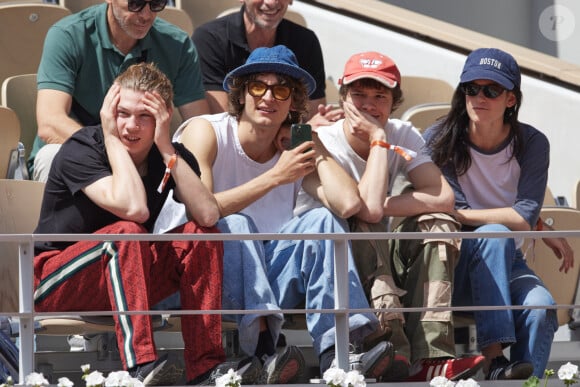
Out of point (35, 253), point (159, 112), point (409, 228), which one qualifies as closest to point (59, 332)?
point (35, 253)

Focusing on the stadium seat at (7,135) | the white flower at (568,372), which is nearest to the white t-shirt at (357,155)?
the stadium seat at (7,135)

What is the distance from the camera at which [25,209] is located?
14.5 feet

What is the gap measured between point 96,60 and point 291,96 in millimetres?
884

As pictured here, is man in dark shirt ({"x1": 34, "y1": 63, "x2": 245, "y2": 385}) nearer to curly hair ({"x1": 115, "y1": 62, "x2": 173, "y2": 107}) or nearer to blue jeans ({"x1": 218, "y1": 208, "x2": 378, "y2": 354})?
curly hair ({"x1": 115, "y1": 62, "x2": 173, "y2": 107})

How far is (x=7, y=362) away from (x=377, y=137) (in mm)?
1367

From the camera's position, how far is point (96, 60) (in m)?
5.05

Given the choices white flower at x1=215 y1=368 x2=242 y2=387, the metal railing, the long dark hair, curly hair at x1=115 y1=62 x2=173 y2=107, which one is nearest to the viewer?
white flower at x1=215 y1=368 x2=242 y2=387

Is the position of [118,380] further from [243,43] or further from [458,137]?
[243,43]

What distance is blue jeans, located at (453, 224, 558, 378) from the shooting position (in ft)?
13.9

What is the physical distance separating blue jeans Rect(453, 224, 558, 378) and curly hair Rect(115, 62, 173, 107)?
3.32 ft

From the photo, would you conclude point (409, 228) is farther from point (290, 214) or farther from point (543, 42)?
point (543, 42)

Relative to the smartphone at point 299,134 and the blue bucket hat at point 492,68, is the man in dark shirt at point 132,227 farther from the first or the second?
the blue bucket hat at point 492,68

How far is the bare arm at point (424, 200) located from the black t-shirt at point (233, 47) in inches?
42.0

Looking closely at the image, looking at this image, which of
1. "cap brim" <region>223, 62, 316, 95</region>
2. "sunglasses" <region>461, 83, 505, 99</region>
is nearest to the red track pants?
"cap brim" <region>223, 62, 316, 95</region>
